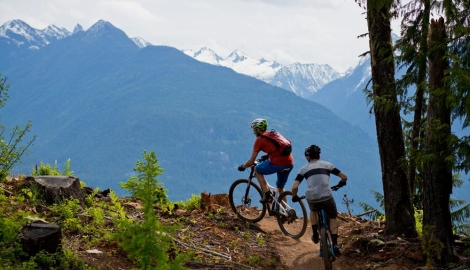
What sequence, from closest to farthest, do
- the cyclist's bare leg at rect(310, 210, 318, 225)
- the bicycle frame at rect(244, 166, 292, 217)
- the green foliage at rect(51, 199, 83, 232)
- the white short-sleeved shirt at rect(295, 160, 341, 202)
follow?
the green foliage at rect(51, 199, 83, 232)
the white short-sleeved shirt at rect(295, 160, 341, 202)
the cyclist's bare leg at rect(310, 210, 318, 225)
the bicycle frame at rect(244, 166, 292, 217)

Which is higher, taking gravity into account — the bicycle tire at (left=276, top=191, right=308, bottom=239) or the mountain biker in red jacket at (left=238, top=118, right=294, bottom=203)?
the mountain biker in red jacket at (left=238, top=118, right=294, bottom=203)

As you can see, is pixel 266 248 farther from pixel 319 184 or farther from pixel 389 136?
pixel 389 136

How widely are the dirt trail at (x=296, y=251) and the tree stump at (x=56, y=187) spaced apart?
3631mm

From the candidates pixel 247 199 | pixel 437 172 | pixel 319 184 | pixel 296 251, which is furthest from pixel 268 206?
pixel 437 172

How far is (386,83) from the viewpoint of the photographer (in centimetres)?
1020

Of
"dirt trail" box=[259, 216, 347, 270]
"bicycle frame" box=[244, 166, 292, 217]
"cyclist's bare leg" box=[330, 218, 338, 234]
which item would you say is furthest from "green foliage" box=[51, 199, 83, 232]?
"cyclist's bare leg" box=[330, 218, 338, 234]

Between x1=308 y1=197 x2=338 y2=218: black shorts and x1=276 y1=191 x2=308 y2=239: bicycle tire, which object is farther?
x1=276 y1=191 x2=308 y2=239: bicycle tire

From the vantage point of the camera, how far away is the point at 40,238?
283 inches

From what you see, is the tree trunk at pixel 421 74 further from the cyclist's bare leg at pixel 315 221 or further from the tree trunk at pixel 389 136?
the cyclist's bare leg at pixel 315 221

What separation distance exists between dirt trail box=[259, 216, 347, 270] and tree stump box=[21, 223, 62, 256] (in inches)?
155

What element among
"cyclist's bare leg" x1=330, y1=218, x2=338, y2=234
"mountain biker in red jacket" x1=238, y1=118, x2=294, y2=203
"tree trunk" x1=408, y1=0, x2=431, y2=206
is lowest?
"cyclist's bare leg" x1=330, y1=218, x2=338, y2=234

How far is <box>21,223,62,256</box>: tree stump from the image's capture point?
282 inches

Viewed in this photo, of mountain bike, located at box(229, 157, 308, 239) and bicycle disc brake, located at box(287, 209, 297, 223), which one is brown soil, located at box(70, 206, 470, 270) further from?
bicycle disc brake, located at box(287, 209, 297, 223)

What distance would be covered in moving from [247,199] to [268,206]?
0.63m
